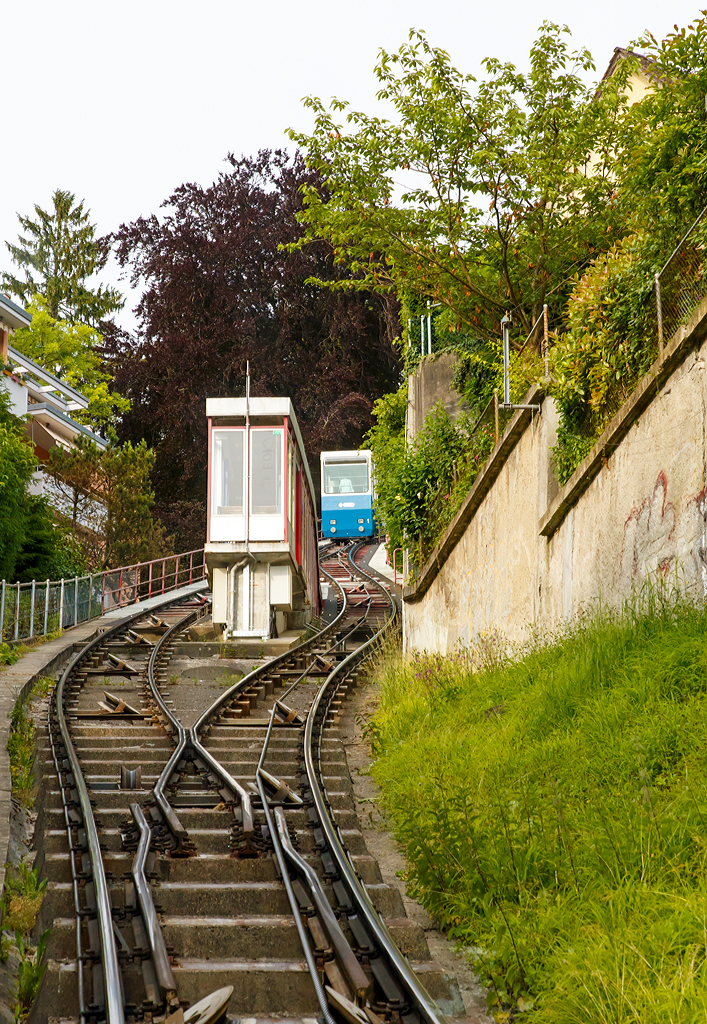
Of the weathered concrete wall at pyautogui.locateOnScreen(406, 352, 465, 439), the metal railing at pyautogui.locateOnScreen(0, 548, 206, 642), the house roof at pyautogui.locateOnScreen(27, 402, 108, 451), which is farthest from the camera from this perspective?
the house roof at pyautogui.locateOnScreen(27, 402, 108, 451)

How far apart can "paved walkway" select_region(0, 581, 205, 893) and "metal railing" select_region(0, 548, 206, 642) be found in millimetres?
411

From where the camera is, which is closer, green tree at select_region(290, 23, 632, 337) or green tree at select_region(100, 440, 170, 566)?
green tree at select_region(290, 23, 632, 337)

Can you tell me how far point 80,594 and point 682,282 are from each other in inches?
726

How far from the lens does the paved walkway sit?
8402 mm

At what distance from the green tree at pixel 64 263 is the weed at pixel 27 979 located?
184 ft

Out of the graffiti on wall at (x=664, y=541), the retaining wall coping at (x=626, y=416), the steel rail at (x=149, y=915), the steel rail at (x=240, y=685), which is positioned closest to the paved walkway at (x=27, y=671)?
the steel rail at (x=149, y=915)

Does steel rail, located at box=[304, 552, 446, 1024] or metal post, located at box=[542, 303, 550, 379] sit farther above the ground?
metal post, located at box=[542, 303, 550, 379]

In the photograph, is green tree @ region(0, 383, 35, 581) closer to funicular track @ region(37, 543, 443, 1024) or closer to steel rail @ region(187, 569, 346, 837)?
steel rail @ region(187, 569, 346, 837)

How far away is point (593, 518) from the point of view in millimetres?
10211

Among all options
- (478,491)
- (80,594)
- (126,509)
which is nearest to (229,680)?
(478,491)

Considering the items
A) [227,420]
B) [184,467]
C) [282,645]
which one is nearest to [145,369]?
[184,467]

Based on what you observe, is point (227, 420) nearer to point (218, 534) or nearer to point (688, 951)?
point (218, 534)

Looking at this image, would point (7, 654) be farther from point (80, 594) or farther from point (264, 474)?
point (80, 594)

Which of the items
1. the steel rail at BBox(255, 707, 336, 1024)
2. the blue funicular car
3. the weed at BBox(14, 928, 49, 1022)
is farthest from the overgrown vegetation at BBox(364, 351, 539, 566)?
the blue funicular car
